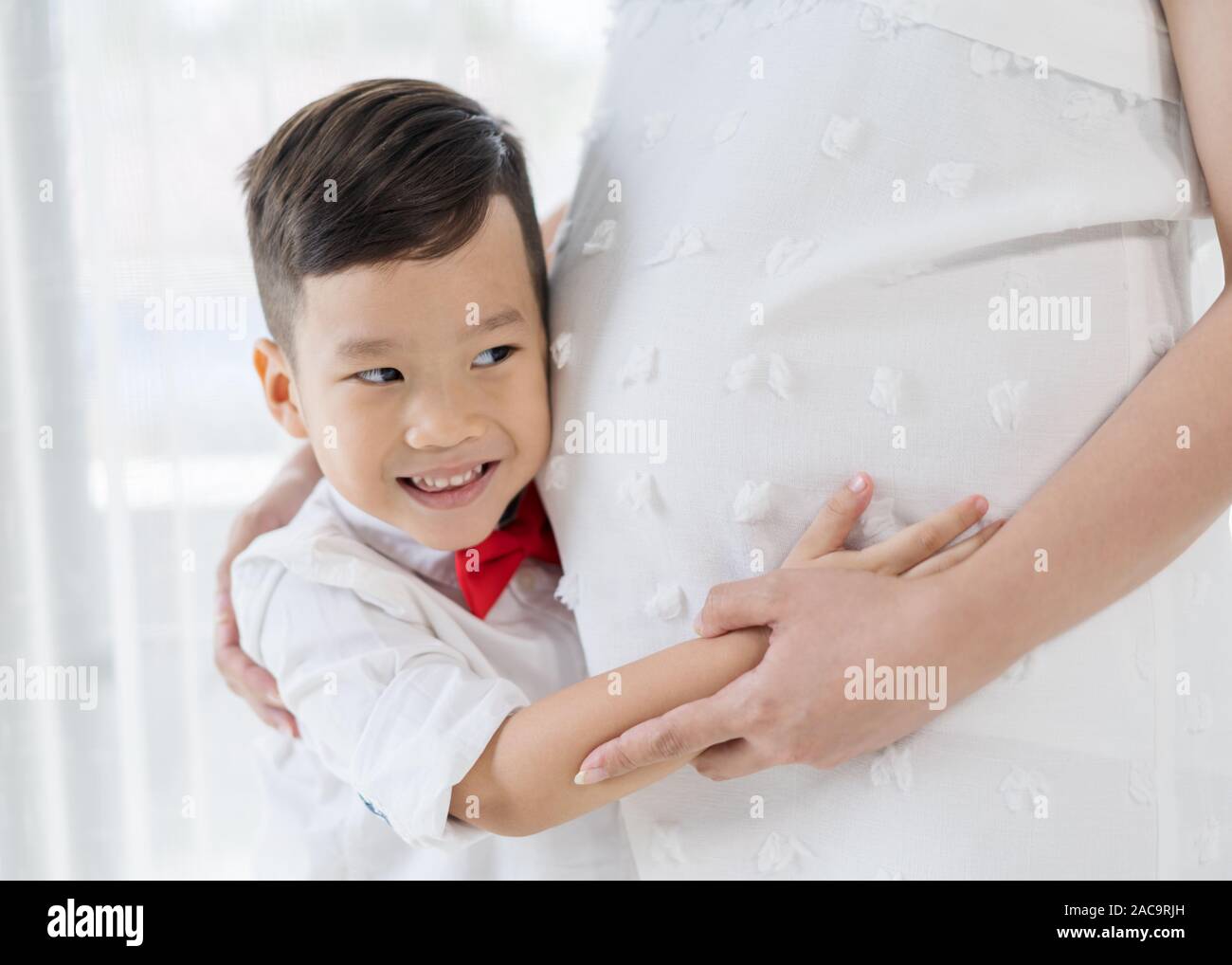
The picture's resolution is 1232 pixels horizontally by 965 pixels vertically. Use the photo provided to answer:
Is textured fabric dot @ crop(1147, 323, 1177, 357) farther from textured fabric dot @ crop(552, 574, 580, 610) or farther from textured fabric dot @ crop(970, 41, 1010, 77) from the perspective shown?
textured fabric dot @ crop(552, 574, 580, 610)

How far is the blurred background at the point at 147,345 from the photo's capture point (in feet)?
4.33

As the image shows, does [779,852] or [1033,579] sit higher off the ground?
[1033,579]

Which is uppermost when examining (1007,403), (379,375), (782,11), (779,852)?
(782,11)

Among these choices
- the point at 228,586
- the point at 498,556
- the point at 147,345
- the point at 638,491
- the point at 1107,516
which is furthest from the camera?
the point at 147,345

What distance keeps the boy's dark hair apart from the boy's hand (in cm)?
34

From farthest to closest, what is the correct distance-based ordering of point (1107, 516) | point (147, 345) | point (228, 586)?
point (147, 345), point (228, 586), point (1107, 516)

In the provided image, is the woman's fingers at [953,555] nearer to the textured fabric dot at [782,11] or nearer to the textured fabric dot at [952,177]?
the textured fabric dot at [952,177]

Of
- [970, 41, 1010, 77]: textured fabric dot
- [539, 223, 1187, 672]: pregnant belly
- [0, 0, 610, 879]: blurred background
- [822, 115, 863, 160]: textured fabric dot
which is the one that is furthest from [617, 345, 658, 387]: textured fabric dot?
[0, 0, 610, 879]: blurred background

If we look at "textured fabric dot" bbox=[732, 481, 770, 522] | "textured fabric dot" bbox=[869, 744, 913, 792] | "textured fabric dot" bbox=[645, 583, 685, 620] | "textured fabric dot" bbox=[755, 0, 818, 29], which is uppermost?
"textured fabric dot" bbox=[755, 0, 818, 29]

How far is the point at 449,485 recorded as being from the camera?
0.90m

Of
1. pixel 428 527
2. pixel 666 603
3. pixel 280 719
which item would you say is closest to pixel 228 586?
pixel 280 719

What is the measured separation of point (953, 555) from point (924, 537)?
1.0 inches

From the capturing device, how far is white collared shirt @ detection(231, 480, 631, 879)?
0.80m

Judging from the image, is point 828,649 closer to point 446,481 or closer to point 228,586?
point 446,481
